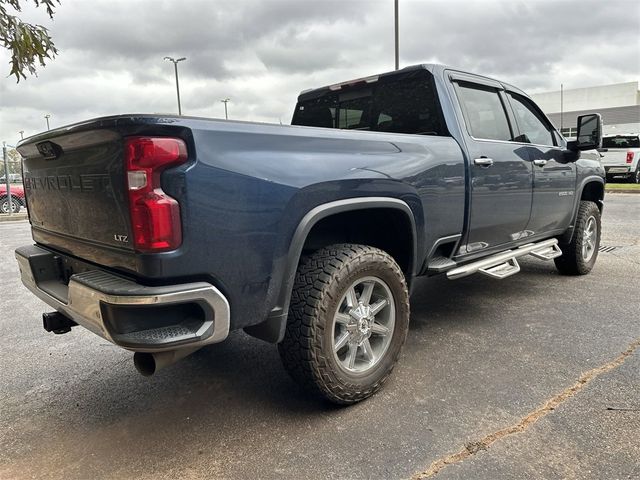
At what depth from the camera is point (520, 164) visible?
4.00 m

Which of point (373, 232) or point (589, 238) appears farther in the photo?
point (589, 238)

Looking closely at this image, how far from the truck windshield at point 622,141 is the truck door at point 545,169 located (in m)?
15.4

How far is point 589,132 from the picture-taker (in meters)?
4.78

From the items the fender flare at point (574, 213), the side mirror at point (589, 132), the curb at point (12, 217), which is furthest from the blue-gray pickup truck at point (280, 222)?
the curb at point (12, 217)

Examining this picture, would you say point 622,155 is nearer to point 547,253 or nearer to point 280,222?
point 547,253

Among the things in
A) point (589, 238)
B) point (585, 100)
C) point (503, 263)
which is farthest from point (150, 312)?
point (585, 100)

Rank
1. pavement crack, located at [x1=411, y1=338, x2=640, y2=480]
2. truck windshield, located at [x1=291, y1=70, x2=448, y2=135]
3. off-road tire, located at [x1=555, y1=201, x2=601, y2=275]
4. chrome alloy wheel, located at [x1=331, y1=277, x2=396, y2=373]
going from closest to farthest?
pavement crack, located at [x1=411, y1=338, x2=640, y2=480] → chrome alloy wheel, located at [x1=331, y1=277, x2=396, y2=373] → truck windshield, located at [x1=291, y1=70, x2=448, y2=135] → off-road tire, located at [x1=555, y1=201, x2=601, y2=275]

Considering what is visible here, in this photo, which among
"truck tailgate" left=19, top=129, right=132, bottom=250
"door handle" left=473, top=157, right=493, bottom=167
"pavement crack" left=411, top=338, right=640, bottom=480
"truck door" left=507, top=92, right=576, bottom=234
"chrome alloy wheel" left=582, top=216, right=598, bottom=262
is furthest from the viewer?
"chrome alloy wheel" left=582, top=216, right=598, bottom=262

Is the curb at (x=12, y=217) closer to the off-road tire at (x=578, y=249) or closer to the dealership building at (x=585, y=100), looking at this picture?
the off-road tire at (x=578, y=249)

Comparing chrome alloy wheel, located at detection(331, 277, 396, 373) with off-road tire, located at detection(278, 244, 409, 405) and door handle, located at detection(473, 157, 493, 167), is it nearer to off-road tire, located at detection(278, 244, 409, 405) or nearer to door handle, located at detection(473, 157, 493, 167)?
off-road tire, located at detection(278, 244, 409, 405)

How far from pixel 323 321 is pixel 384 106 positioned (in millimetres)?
2116

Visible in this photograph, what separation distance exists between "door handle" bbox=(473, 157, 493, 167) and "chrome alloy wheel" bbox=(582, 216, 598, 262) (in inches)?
94.1

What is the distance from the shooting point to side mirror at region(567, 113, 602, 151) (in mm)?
4754

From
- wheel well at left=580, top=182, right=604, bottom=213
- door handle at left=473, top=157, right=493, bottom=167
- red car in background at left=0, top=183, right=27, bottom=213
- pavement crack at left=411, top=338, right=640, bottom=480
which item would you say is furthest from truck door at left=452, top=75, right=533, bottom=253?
red car in background at left=0, top=183, right=27, bottom=213
